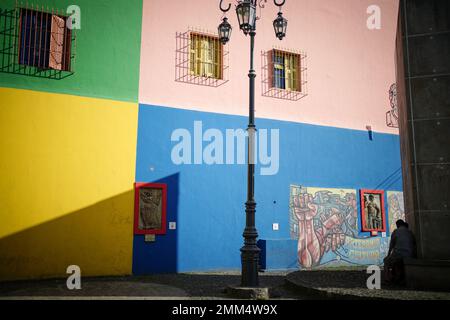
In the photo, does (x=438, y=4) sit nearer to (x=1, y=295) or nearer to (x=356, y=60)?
(x=356, y=60)

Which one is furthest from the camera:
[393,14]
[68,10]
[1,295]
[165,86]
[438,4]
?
[393,14]

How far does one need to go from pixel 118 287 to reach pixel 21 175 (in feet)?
13.0

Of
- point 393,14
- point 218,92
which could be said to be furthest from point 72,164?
point 393,14

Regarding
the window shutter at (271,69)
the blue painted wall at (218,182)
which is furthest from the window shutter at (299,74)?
the blue painted wall at (218,182)

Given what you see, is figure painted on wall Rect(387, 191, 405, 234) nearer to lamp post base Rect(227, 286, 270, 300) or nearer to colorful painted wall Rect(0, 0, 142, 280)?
lamp post base Rect(227, 286, 270, 300)

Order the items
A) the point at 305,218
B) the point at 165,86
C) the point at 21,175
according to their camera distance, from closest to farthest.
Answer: the point at 21,175 → the point at 165,86 → the point at 305,218

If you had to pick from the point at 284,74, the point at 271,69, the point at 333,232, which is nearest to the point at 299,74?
the point at 284,74

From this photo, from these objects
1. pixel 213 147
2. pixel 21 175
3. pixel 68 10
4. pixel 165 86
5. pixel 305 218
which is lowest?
pixel 305 218

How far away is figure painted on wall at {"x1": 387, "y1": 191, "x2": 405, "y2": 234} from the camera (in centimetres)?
1583

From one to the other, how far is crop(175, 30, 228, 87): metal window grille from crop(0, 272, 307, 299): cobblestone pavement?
5973 mm

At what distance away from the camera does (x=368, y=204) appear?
15.6 m

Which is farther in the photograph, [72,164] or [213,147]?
[213,147]

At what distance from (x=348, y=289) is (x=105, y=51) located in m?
9.02

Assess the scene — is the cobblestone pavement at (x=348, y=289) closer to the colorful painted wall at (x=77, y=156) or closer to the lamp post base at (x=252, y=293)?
the lamp post base at (x=252, y=293)
